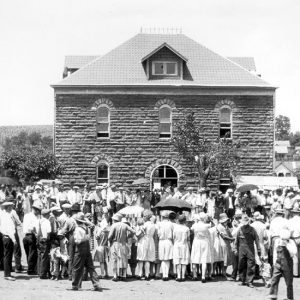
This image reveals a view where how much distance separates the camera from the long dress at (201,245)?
17328 millimetres

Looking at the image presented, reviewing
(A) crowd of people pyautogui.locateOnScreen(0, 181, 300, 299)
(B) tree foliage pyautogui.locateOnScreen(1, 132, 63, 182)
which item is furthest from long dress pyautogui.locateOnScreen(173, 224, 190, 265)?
(B) tree foliage pyautogui.locateOnScreen(1, 132, 63, 182)

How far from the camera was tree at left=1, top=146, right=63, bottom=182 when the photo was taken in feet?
118

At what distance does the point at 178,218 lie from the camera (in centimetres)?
1803

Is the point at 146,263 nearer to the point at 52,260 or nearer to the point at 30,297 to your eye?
the point at 52,260

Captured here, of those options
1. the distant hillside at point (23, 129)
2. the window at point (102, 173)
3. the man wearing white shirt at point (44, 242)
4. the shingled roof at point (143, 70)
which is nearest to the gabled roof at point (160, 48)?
the shingled roof at point (143, 70)

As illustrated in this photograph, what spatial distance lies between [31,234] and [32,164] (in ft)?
62.2

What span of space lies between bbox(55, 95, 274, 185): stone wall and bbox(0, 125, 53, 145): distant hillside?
64851 millimetres

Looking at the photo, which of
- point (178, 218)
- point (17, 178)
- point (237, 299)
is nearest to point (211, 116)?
point (17, 178)

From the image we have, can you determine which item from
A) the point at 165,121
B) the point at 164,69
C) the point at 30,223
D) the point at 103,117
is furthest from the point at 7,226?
the point at 164,69

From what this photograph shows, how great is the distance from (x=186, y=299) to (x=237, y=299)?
3.41 feet

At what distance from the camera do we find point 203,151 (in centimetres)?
3712

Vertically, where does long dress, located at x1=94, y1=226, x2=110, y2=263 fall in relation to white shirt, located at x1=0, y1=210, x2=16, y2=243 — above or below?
below

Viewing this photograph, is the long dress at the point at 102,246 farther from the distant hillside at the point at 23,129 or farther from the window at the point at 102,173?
the distant hillside at the point at 23,129

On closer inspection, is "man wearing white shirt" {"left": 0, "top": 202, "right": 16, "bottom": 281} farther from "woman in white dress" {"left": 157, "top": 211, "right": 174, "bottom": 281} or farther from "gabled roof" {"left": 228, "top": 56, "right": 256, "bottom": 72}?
"gabled roof" {"left": 228, "top": 56, "right": 256, "bottom": 72}
